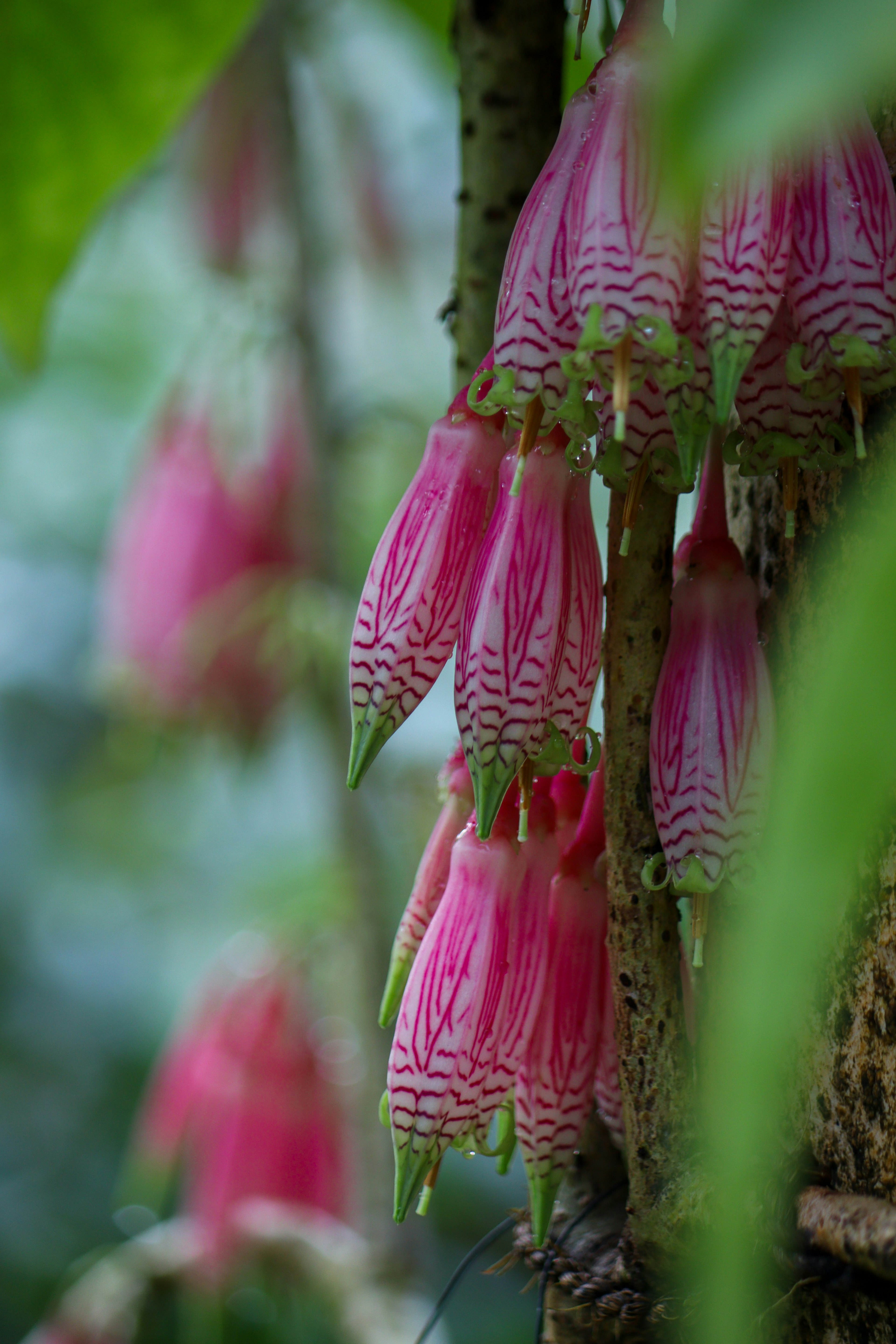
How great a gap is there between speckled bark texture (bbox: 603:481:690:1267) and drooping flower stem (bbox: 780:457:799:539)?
13 mm

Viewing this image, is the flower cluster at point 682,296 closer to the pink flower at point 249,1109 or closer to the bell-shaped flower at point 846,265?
the bell-shaped flower at point 846,265

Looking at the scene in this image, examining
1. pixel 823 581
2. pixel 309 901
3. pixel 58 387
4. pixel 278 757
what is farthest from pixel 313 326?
pixel 58 387

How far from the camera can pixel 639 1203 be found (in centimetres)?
13

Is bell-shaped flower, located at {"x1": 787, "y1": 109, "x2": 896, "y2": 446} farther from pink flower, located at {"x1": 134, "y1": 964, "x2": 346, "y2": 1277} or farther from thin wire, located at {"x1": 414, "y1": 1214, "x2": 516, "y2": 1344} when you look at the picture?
pink flower, located at {"x1": 134, "y1": 964, "x2": 346, "y2": 1277}

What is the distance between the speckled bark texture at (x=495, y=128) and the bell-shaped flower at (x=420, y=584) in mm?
50

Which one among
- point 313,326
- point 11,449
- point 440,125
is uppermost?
point 440,125

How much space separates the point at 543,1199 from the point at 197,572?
1.32 feet

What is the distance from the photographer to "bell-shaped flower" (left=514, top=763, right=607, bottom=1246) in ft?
0.45

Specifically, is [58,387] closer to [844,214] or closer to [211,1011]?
[211,1011]

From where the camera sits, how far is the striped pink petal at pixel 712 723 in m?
0.12

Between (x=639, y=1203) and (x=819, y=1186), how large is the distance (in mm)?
20

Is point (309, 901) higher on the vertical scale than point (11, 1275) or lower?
higher

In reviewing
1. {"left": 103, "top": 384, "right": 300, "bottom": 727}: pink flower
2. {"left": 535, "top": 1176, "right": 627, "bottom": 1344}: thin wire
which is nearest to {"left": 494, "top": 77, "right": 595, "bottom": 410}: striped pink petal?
{"left": 535, "top": 1176, "right": 627, "bottom": 1344}: thin wire

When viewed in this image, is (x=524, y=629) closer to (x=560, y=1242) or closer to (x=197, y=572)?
(x=560, y=1242)
